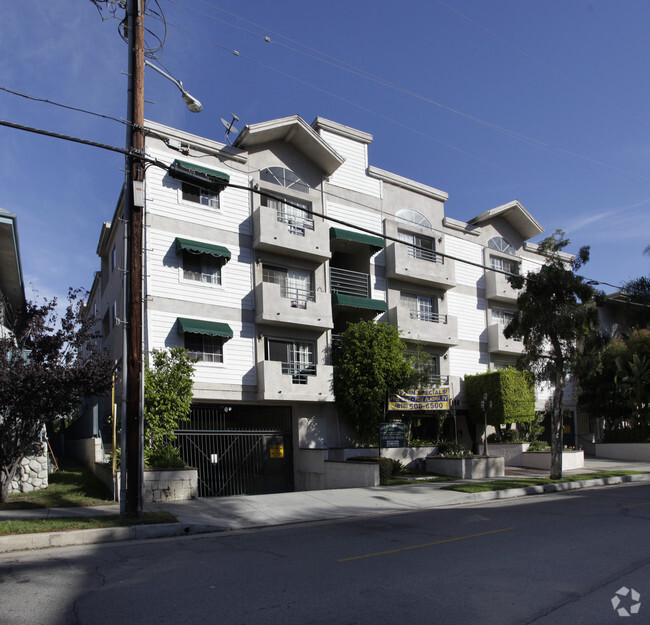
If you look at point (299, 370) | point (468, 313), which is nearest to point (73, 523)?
point (299, 370)

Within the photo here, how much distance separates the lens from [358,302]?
80.8 feet

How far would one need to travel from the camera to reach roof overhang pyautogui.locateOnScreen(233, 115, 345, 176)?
2319 centimetres

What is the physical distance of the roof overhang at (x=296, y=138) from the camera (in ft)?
76.1

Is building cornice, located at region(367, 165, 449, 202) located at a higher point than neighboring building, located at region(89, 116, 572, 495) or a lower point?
higher

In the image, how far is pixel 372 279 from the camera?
85.3 feet

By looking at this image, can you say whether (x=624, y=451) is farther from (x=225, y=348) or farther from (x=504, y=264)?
(x=225, y=348)

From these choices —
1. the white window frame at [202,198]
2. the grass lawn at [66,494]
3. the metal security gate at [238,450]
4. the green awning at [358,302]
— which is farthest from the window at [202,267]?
the grass lawn at [66,494]

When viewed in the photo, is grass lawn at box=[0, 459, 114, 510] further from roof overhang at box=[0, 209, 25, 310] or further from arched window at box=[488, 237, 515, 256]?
arched window at box=[488, 237, 515, 256]

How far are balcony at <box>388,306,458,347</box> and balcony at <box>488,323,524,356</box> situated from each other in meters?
3.19

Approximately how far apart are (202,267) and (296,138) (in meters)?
6.82

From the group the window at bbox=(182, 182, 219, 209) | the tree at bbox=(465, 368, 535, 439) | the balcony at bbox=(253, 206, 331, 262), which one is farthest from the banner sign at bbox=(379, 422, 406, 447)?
the window at bbox=(182, 182, 219, 209)

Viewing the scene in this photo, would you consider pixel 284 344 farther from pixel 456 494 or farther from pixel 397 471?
pixel 456 494

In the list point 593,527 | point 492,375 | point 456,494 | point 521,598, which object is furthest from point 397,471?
point 521,598

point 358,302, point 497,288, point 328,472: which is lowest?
point 328,472
